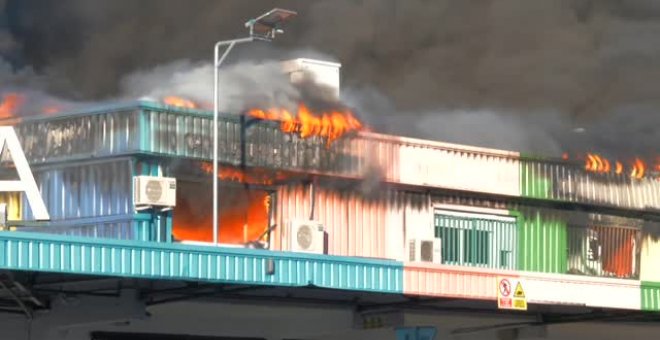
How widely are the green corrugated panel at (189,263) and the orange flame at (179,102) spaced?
4.22 metres

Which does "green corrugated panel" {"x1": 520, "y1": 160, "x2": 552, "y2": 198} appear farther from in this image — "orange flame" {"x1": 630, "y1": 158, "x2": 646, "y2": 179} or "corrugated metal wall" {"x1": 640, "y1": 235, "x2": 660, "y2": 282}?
"corrugated metal wall" {"x1": 640, "y1": 235, "x2": 660, "y2": 282}

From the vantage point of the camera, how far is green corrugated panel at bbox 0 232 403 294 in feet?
80.2

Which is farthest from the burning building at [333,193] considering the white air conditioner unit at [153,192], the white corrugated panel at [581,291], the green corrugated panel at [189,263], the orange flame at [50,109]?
the green corrugated panel at [189,263]

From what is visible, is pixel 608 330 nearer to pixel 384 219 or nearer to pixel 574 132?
pixel 574 132

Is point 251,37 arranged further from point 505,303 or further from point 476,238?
point 476,238

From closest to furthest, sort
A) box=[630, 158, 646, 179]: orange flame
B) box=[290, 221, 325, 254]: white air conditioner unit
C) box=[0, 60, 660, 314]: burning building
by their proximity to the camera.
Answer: box=[0, 60, 660, 314]: burning building → box=[290, 221, 325, 254]: white air conditioner unit → box=[630, 158, 646, 179]: orange flame

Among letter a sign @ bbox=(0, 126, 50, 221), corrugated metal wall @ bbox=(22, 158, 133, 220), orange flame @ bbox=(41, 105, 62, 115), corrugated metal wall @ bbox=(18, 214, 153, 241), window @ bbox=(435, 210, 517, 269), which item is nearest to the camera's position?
letter a sign @ bbox=(0, 126, 50, 221)

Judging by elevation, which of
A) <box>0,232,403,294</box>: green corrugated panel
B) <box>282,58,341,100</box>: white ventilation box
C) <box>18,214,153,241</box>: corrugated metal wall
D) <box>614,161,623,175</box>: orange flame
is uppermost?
<box>282,58,341,100</box>: white ventilation box

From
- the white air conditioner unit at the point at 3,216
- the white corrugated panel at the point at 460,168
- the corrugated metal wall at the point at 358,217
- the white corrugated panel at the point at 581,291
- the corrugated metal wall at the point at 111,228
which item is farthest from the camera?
the white corrugated panel at the point at 460,168

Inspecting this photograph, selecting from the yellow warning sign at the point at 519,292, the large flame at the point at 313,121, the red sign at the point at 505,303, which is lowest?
the red sign at the point at 505,303

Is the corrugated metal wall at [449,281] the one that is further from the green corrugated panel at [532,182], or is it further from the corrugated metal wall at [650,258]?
the corrugated metal wall at [650,258]

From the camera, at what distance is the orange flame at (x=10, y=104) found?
30797 mm

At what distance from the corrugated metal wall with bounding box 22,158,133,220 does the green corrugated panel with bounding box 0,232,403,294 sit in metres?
3.04

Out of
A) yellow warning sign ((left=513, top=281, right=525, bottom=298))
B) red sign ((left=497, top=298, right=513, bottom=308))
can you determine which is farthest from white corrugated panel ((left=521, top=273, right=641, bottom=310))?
red sign ((left=497, top=298, right=513, bottom=308))
